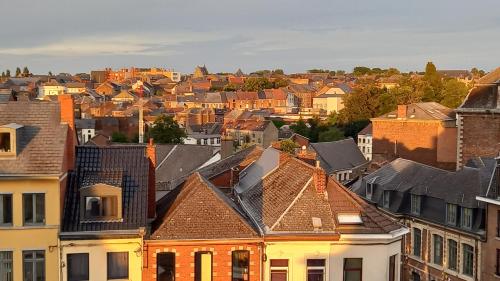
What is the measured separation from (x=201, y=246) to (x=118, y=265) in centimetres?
307

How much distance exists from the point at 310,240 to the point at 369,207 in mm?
3281

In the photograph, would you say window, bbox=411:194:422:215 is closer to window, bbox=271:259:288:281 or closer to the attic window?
the attic window

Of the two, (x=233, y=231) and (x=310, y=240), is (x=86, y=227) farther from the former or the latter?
(x=310, y=240)

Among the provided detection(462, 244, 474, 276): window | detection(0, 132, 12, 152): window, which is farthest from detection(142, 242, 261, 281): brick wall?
detection(462, 244, 474, 276): window

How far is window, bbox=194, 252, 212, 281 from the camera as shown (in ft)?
76.3

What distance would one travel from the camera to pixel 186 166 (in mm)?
54031

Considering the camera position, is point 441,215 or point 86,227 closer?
point 86,227

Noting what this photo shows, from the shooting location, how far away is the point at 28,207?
22.2 m

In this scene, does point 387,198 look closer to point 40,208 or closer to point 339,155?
point 40,208

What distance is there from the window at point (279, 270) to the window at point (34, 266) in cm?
832

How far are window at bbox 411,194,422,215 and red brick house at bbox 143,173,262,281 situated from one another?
16035 millimetres

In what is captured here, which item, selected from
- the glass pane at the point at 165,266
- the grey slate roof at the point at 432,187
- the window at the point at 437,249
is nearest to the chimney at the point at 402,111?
the grey slate roof at the point at 432,187

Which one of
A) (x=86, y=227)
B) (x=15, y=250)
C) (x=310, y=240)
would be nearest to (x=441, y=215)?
(x=310, y=240)

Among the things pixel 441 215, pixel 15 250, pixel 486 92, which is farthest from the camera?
pixel 486 92
